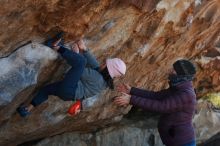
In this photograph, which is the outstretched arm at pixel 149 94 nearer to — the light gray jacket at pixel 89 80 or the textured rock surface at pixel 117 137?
the light gray jacket at pixel 89 80

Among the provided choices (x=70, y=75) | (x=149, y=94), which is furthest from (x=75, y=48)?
(x=149, y=94)

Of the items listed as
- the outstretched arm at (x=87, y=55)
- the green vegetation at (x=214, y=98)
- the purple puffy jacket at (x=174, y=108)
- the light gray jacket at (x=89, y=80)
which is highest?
the outstretched arm at (x=87, y=55)

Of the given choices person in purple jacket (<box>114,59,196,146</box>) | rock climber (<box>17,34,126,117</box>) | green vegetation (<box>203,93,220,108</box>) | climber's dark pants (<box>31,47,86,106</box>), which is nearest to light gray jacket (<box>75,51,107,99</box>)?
rock climber (<box>17,34,126,117</box>)

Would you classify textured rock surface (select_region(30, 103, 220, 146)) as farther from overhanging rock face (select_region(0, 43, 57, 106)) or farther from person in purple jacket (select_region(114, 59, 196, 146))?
overhanging rock face (select_region(0, 43, 57, 106))

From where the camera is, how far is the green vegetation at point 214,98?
45.0 ft

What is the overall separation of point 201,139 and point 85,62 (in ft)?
24.3

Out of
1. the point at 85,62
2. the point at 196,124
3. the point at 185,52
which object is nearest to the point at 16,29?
the point at 85,62

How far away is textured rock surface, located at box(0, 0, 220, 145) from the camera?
674 centimetres

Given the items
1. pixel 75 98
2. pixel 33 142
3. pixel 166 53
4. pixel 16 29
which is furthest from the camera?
pixel 33 142

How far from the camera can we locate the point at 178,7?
28.7 ft

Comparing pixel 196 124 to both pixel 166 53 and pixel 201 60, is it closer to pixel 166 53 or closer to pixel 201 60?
pixel 201 60

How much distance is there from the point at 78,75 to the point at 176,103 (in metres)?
1.59

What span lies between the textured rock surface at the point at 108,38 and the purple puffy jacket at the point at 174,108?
1265mm

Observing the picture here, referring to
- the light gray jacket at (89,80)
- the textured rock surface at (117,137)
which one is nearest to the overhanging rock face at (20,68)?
the light gray jacket at (89,80)
